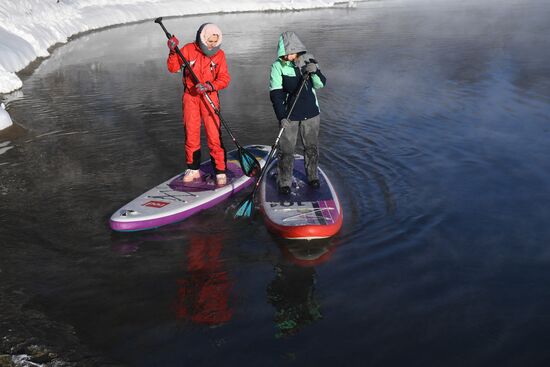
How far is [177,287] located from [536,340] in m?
4.15

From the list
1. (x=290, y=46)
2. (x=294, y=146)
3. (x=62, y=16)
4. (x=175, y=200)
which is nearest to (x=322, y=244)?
(x=294, y=146)

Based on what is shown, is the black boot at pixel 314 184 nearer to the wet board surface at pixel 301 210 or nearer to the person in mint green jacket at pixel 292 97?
the wet board surface at pixel 301 210

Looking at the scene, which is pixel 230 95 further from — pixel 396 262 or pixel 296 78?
pixel 396 262

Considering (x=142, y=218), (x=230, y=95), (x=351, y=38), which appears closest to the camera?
(x=142, y=218)

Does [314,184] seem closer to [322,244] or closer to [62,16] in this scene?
[322,244]

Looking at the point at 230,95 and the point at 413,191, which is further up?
the point at 230,95

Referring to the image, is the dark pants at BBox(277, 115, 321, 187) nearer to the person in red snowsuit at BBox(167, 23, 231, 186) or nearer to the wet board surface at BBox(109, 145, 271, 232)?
the wet board surface at BBox(109, 145, 271, 232)

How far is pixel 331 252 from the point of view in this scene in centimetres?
710

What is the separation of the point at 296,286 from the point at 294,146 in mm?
2808

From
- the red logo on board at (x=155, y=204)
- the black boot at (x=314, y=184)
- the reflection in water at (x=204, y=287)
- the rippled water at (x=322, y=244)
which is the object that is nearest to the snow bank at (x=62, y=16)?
the rippled water at (x=322, y=244)

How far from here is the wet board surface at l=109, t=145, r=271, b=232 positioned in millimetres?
7691

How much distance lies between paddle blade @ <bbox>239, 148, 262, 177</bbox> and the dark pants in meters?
0.59

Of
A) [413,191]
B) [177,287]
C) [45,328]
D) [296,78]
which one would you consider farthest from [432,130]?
[45,328]

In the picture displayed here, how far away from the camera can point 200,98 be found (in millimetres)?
8828
